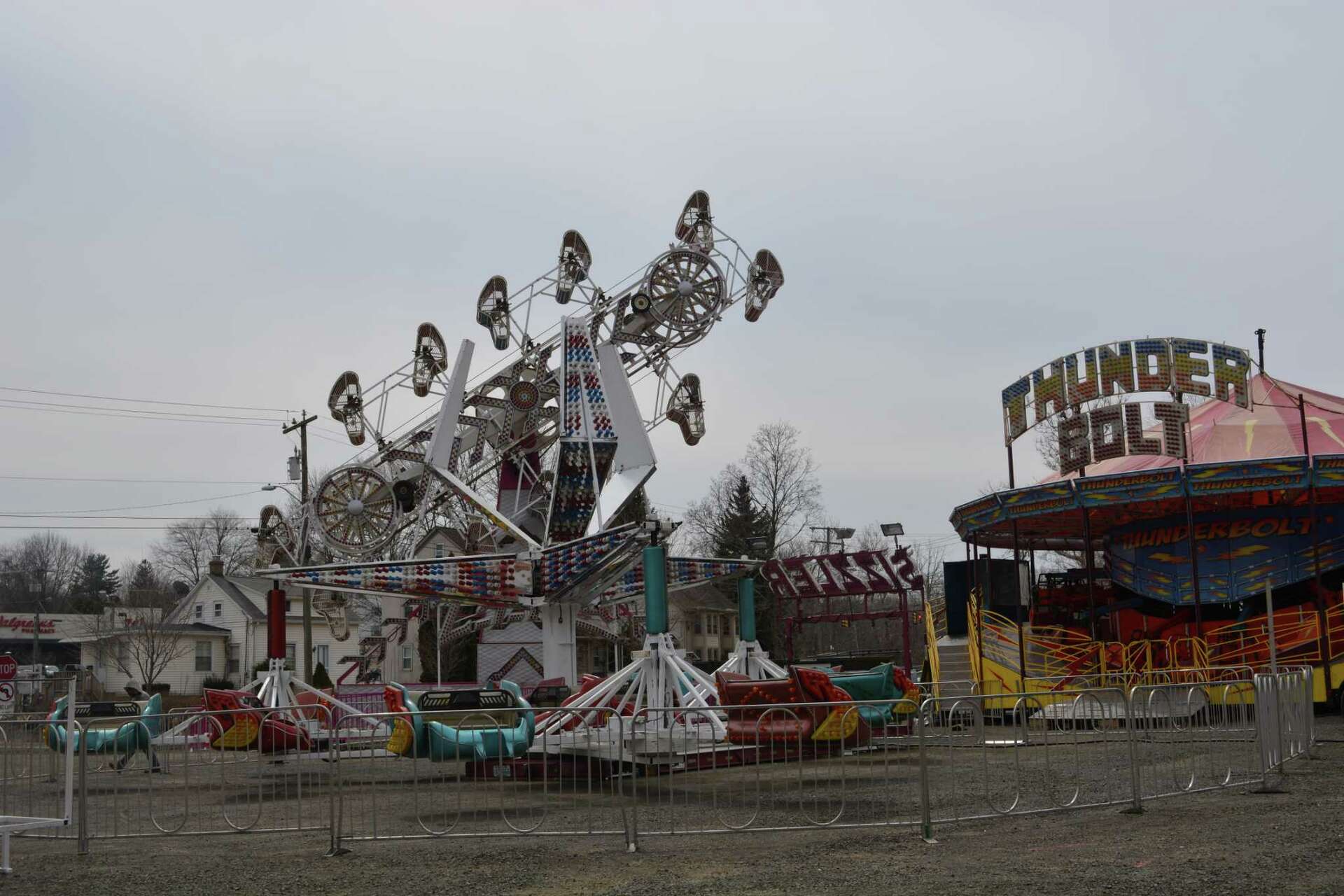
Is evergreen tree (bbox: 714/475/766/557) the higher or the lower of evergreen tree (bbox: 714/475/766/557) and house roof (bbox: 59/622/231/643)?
the higher

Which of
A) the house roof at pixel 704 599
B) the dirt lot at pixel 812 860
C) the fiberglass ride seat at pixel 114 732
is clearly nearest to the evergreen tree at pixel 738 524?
the house roof at pixel 704 599

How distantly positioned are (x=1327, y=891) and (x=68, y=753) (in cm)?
1011

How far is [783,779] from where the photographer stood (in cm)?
1270

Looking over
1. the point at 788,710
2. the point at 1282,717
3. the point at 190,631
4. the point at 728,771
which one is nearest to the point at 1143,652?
the point at 1282,717

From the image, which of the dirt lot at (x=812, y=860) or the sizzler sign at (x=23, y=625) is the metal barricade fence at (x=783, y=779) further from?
the sizzler sign at (x=23, y=625)

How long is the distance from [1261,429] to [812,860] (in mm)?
25686

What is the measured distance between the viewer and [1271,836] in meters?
10.3

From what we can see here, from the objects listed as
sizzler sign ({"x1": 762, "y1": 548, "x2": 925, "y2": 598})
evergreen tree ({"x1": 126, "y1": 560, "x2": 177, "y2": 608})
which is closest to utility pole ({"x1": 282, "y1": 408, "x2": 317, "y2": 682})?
sizzler sign ({"x1": 762, "y1": 548, "x2": 925, "y2": 598})

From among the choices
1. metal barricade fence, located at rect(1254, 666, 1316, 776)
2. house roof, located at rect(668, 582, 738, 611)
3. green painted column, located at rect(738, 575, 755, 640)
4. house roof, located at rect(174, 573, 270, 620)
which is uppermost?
house roof, located at rect(174, 573, 270, 620)

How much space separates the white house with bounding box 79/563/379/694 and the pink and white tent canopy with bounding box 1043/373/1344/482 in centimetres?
4241

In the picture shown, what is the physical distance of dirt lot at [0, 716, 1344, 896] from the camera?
899 centimetres

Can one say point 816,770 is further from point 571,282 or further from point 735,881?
point 571,282

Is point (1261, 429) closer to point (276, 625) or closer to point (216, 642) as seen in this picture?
point (276, 625)

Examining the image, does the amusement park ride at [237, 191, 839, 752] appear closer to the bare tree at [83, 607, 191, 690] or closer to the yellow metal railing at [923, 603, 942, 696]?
the yellow metal railing at [923, 603, 942, 696]
